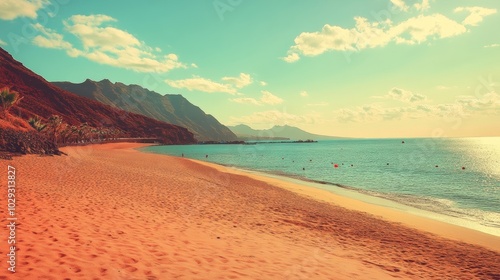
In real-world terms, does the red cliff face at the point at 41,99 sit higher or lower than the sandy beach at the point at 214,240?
higher

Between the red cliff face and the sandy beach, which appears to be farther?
the red cliff face

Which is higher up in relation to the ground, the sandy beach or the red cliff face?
→ the red cliff face

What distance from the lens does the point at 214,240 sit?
31.4 ft

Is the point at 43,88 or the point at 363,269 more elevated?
the point at 43,88

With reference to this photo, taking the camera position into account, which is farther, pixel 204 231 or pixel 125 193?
pixel 125 193

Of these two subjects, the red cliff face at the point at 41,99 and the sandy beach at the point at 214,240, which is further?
the red cliff face at the point at 41,99

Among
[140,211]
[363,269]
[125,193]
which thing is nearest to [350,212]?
[363,269]

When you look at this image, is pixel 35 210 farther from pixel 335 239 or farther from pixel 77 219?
pixel 335 239

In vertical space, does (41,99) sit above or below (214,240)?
above

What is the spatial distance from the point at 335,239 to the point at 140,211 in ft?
27.8

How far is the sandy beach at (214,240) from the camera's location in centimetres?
652

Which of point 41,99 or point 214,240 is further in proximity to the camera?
point 41,99

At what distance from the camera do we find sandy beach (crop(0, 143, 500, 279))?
21.4ft

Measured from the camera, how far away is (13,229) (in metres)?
7.52
